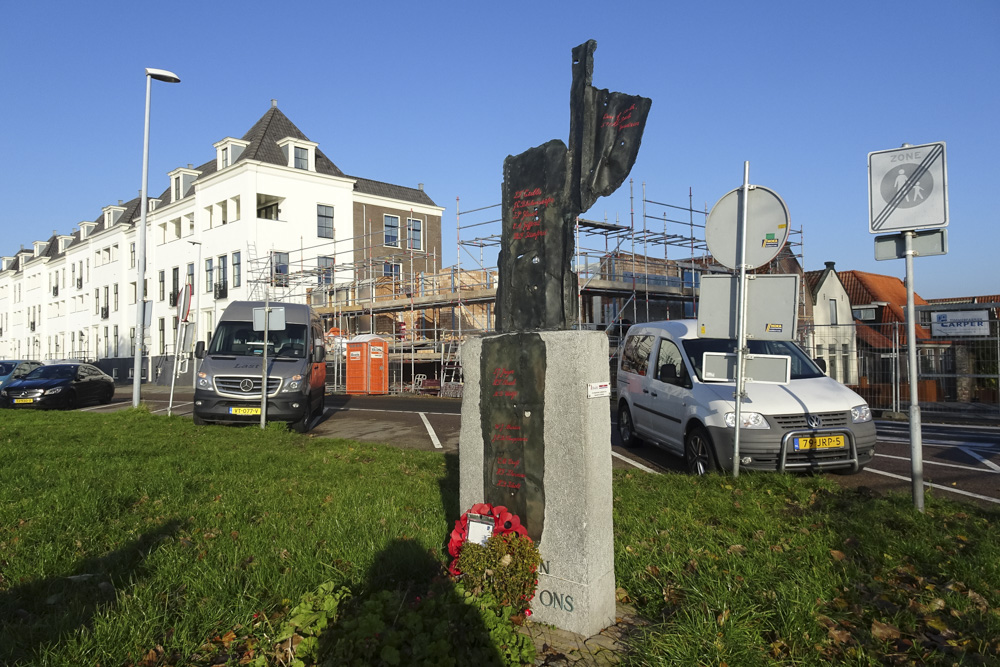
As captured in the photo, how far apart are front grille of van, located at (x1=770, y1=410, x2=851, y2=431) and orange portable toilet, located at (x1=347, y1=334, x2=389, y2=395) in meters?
20.4

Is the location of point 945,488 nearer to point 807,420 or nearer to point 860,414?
point 860,414

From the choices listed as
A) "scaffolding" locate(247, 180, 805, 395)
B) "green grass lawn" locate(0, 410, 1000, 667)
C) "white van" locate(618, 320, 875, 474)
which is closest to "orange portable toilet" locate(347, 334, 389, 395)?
"scaffolding" locate(247, 180, 805, 395)

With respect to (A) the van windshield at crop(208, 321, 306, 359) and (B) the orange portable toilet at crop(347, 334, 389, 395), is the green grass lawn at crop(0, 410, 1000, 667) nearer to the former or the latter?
(A) the van windshield at crop(208, 321, 306, 359)

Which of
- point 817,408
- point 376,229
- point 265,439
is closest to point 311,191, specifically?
point 376,229

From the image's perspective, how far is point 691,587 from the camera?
4090mm

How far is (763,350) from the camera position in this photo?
9.39m

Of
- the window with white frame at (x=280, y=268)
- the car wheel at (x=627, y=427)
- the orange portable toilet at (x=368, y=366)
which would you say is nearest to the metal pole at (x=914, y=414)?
the car wheel at (x=627, y=427)

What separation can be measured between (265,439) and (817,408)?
7.82m

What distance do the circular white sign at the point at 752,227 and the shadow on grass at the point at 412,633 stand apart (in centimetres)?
459

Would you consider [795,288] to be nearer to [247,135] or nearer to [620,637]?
[620,637]

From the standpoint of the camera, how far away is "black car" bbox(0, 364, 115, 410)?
21.0 m

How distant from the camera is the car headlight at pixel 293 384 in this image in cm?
1322

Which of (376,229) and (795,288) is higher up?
(376,229)

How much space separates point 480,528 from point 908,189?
14.4ft
